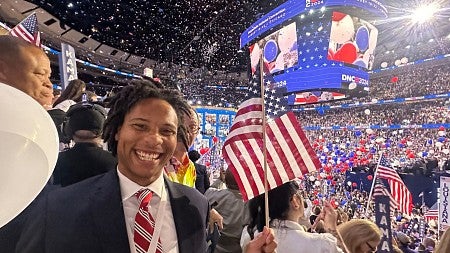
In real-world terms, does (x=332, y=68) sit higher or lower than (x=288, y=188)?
higher

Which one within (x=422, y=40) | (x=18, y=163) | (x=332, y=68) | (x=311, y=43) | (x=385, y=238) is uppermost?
(x=422, y=40)

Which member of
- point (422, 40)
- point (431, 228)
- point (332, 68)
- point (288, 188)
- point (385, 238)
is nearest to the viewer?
point (288, 188)

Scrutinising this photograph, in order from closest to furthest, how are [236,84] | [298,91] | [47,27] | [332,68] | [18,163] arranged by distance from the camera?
[18,163]
[332,68]
[298,91]
[47,27]
[236,84]

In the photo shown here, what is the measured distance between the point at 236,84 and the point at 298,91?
71.3 feet

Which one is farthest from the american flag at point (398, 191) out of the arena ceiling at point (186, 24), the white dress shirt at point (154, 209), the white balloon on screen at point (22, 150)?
the arena ceiling at point (186, 24)

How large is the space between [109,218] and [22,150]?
28.1 inches

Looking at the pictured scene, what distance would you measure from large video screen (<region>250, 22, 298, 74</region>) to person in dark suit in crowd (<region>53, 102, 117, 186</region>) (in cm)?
1321

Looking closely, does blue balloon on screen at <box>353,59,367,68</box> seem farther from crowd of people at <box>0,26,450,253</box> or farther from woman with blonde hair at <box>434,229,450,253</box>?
woman with blonde hair at <box>434,229,450,253</box>

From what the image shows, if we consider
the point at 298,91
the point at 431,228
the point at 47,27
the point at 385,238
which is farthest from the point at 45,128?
the point at 47,27

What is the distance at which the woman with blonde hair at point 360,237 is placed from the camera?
9.31ft

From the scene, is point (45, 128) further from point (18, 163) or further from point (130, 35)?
point (130, 35)

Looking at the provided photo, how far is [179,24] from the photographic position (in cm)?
2606

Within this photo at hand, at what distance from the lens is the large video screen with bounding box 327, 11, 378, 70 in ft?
46.7

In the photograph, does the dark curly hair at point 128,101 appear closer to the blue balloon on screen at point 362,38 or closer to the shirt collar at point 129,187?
the shirt collar at point 129,187
